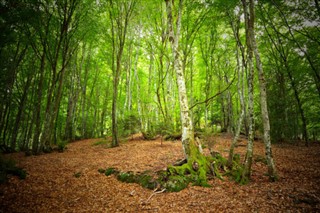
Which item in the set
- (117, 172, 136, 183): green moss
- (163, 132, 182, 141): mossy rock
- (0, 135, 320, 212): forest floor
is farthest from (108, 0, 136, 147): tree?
(117, 172, 136, 183): green moss

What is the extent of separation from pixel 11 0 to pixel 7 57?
7006 millimetres

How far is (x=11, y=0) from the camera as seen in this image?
855 cm

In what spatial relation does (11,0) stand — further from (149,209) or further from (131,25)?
(149,209)

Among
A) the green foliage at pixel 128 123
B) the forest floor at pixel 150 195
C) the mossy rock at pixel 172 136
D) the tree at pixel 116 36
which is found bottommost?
the forest floor at pixel 150 195

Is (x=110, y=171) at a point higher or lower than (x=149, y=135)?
lower

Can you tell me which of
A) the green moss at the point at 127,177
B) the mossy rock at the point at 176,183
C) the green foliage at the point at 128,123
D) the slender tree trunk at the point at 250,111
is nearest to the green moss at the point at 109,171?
the green moss at the point at 127,177

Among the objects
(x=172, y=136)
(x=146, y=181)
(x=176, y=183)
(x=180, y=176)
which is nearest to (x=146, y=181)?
(x=146, y=181)

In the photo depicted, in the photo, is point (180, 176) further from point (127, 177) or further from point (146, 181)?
point (127, 177)

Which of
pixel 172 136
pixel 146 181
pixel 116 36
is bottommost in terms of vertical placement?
pixel 146 181

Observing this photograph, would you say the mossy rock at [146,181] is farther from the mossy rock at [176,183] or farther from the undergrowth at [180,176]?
the mossy rock at [176,183]

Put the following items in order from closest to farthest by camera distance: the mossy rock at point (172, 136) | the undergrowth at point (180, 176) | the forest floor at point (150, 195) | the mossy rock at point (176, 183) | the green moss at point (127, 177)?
the forest floor at point (150, 195)
the mossy rock at point (176, 183)
the undergrowth at point (180, 176)
the green moss at point (127, 177)
the mossy rock at point (172, 136)

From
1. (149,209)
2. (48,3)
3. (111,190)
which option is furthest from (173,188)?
(48,3)

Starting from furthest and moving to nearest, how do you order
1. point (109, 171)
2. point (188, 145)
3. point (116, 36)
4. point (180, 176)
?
point (116, 36) → point (109, 171) → point (188, 145) → point (180, 176)

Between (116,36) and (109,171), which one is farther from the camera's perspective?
(116,36)
